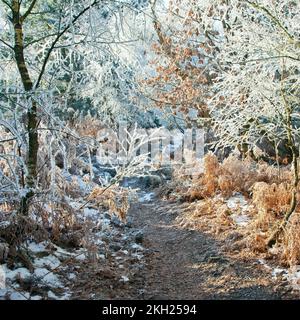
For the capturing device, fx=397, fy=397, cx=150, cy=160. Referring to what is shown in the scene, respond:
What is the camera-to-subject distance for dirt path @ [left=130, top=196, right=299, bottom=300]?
488 centimetres

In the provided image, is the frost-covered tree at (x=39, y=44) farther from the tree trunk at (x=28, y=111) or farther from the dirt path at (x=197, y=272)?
the dirt path at (x=197, y=272)

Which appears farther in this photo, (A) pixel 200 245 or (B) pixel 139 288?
(A) pixel 200 245

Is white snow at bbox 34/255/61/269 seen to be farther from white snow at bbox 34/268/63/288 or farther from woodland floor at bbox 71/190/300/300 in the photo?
woodland floor at bbox 71/190/300/300

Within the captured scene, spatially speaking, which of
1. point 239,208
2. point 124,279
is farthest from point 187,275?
point 239,208

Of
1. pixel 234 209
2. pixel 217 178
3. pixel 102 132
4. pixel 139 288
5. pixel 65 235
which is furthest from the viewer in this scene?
pixel 102 132

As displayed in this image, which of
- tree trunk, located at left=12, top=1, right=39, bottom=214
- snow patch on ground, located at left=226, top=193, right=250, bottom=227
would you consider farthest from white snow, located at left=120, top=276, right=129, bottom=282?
snow patch on ground, located at left=226, top=193, right=250, bottom=227

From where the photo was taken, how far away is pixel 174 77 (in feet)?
38.9

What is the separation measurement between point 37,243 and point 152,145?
1050cm

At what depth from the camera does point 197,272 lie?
5.58m

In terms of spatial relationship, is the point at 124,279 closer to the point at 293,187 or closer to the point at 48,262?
the point at 48,262

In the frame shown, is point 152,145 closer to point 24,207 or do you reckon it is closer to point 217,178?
point 217,178

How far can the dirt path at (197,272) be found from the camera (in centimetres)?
488

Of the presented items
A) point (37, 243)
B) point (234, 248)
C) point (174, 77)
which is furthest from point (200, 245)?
point (174, 77)

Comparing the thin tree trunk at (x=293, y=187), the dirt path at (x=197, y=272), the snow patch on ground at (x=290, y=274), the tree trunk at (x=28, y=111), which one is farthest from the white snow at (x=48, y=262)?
the thin tree trunk at (x=293, y=187)
